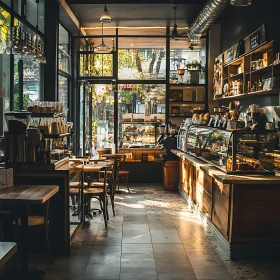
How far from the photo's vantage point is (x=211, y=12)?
27.1ft

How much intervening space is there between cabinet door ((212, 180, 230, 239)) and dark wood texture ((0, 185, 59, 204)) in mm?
2034

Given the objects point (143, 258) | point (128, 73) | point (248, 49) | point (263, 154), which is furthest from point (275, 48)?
point (128, 73)

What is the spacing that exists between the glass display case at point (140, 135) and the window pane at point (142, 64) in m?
1.22

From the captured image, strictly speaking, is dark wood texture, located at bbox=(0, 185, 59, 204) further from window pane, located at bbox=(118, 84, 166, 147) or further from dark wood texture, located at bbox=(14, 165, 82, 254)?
window pane, located at bbox=(118, 84, 166, 147)

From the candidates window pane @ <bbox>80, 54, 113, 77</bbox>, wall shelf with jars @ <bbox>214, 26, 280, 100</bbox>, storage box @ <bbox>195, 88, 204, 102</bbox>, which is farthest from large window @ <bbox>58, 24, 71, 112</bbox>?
wall shelf with jars @ <bbox>214, 26, 280, 100</bbox>

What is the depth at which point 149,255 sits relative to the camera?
5457 millimetres

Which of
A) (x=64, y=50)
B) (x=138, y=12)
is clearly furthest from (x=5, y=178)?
(x=64, y=50)

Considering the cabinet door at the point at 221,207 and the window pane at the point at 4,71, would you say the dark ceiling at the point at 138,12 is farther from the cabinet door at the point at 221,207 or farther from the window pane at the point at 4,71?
the cabinet door at the point at 221,207

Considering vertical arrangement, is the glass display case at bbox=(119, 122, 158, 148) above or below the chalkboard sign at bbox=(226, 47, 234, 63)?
below

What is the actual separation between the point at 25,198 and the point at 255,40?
5260mm

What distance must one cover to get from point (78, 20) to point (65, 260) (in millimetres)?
7400

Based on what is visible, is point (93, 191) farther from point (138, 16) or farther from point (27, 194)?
point (138, 16)

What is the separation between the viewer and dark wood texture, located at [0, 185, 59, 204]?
4266 millimetres

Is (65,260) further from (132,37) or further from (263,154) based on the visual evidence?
A: (132,37)
